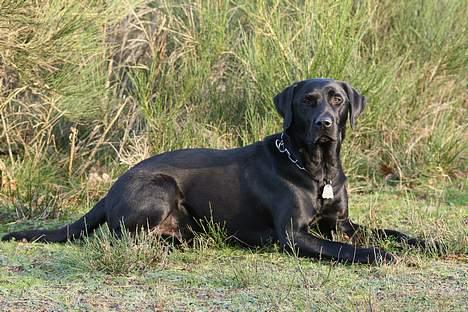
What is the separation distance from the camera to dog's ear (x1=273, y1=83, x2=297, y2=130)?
6380 millimetres

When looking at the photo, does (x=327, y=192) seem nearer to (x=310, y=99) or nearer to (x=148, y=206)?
(x=310, y=99)

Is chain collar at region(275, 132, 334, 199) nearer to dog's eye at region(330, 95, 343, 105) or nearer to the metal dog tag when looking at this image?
the metal dog tag

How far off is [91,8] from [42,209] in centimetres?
184

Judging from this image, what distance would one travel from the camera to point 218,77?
9414mm

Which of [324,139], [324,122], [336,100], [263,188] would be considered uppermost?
[336,100]

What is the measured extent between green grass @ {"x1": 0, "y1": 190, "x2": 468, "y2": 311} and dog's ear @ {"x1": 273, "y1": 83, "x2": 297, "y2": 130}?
0.87m

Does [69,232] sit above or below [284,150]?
below

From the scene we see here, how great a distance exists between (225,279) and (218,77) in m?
4.40

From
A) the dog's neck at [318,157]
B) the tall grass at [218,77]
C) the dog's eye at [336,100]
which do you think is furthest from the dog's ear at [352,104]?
the tall grass at [218,77]

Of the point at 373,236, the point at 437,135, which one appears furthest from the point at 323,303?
the point at 437,135

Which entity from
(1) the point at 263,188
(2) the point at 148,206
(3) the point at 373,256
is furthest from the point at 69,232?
(3) the point at 373,256

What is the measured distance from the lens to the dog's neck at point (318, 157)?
630cm

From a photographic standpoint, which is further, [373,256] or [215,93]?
[215,93]

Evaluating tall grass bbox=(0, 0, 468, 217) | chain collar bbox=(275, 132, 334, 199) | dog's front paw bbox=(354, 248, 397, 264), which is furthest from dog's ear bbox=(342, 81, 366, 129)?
tall grass bbox=(0, 0, 468, 217)
